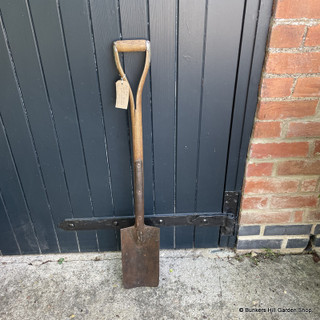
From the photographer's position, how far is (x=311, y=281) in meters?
1.58

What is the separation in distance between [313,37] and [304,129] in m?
0.44

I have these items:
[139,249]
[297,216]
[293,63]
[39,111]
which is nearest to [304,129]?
[293,63]

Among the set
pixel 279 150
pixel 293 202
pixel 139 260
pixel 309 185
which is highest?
pixel 279 150

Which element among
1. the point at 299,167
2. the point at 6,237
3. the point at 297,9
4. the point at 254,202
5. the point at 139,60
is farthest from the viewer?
the point at 6,237

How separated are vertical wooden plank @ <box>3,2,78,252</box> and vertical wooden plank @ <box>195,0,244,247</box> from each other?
31.2 inches

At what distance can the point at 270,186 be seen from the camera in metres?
1.56

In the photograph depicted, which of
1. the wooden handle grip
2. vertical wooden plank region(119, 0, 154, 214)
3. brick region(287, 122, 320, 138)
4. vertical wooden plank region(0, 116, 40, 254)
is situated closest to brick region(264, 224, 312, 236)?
brick region(287, 122, 320, 138)

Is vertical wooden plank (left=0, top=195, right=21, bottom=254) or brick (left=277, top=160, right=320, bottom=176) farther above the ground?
brick (left=277, top=160, right=320, bottom=176)

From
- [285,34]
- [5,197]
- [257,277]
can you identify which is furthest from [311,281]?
[5,197]

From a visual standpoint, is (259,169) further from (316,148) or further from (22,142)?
(22,142)

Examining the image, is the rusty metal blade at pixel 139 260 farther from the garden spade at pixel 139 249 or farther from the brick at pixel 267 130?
the brick at pixel 267 130

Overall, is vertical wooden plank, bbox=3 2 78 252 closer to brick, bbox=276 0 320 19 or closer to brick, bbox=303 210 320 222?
brick, bbox=276 0 320 19

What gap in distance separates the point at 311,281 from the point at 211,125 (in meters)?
1.06

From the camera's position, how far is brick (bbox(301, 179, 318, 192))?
1.56 meters
